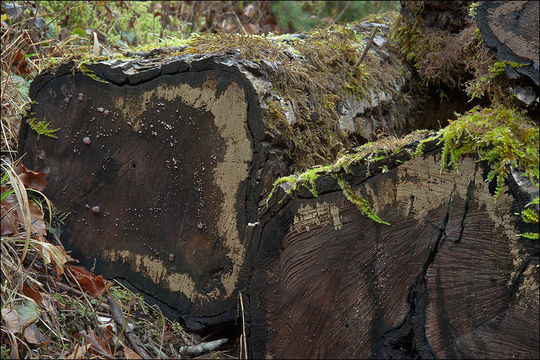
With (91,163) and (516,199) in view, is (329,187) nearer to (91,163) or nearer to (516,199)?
(516,199)

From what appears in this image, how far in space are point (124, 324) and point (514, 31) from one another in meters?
2.18

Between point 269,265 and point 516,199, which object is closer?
point 516,199

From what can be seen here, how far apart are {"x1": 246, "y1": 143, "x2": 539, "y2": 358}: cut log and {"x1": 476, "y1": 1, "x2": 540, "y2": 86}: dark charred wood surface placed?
0.47 metres

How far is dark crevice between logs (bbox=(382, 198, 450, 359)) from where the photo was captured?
6.93 feet

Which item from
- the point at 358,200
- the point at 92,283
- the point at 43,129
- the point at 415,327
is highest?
the point at 358,200

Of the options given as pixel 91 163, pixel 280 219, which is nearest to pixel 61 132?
pixel 91 163

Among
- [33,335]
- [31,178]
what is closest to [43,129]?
[31,178]

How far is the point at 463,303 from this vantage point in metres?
2.06

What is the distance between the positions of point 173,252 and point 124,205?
1.34ft

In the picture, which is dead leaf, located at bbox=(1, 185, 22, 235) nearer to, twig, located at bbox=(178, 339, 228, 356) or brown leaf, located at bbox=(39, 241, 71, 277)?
brown leaf, located at bbox=(39, 241, 71, 277)

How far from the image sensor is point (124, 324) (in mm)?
2625

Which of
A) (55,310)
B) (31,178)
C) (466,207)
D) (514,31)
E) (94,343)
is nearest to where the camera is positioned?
(466,207)

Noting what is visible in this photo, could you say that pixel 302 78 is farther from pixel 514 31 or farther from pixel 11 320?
pixel 11 320

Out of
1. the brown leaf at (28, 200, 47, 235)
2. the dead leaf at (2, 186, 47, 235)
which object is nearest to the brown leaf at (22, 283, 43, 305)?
the dead leaf at (2, 186, 47, 235)
